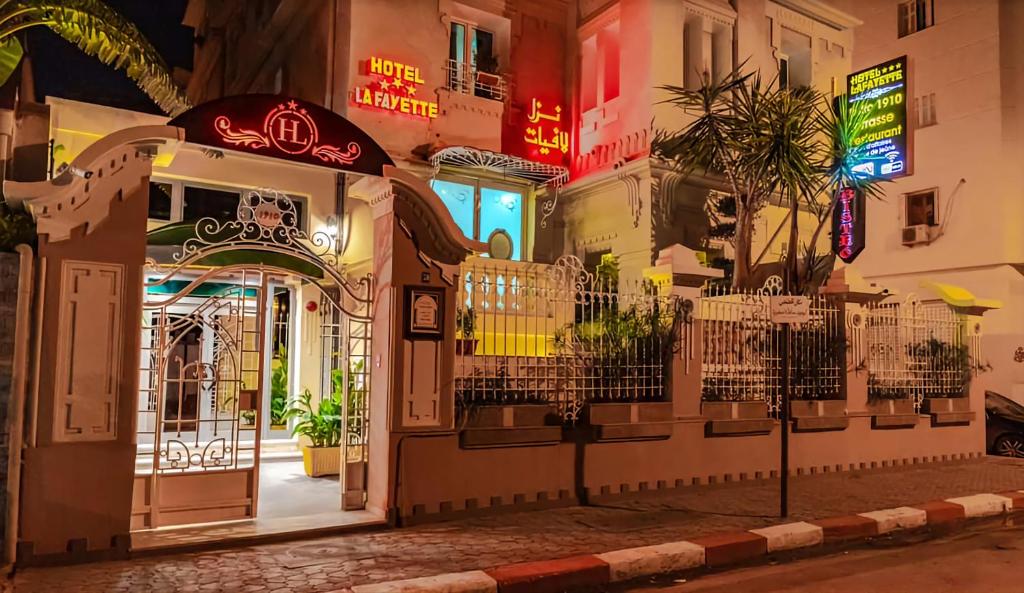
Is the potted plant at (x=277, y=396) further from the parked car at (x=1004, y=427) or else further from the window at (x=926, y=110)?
the window at (x=926, y=110)

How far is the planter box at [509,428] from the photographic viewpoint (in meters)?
8.13

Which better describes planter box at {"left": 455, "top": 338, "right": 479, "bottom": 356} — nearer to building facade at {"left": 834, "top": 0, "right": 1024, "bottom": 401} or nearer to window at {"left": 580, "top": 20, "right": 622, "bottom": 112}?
window at {"left": 580, "top": 20, "right": 622, "bottom": 112}

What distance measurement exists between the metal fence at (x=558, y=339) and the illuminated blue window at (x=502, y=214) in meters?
6.01

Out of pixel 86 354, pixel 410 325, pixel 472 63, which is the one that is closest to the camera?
pixel 86 354

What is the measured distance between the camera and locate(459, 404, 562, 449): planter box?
26.7ft

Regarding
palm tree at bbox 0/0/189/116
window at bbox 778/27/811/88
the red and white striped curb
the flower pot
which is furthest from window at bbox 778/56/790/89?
palm tree at bbox 0/0/189/116

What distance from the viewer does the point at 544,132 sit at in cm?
1563

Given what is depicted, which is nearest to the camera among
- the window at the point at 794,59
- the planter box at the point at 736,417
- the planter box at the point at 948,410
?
the planter box at the point at 736,417

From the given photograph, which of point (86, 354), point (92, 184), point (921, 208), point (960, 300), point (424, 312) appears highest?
point (921, 208)

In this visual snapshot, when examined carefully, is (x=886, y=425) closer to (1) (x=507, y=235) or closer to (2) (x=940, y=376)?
(2) (x=940, y=376)

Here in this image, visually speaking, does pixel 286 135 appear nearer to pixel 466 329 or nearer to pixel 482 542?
pixel 466 329

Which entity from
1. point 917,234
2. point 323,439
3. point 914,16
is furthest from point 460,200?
point 914,16

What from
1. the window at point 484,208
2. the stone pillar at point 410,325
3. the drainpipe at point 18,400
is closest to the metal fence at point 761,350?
the stone pillar at point 410,325

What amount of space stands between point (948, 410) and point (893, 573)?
24.7 ft
